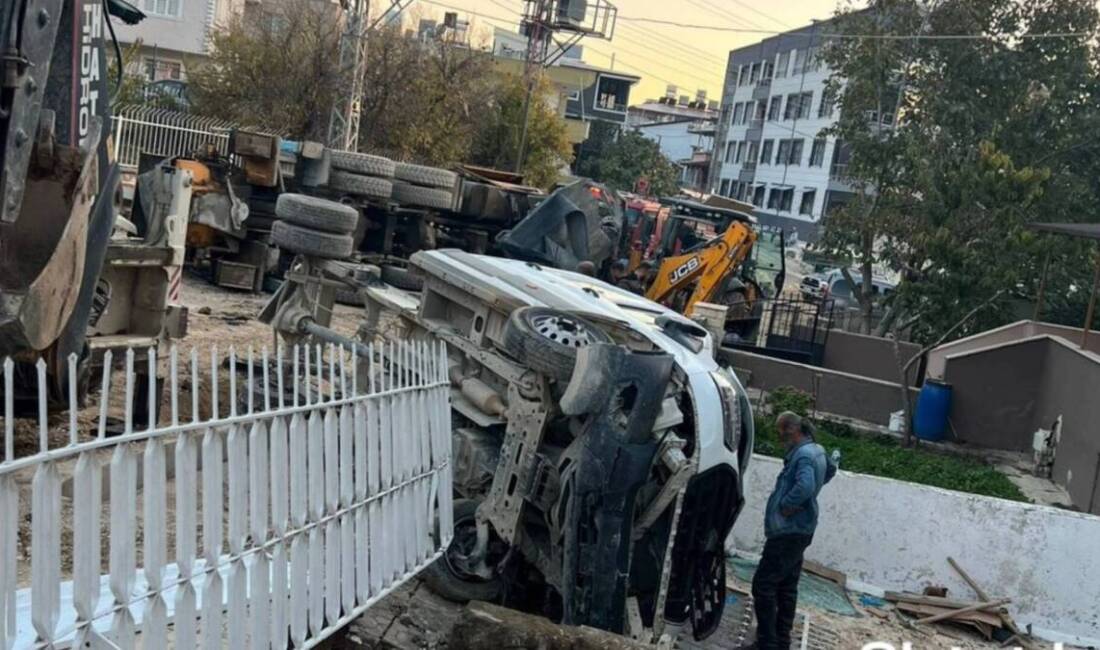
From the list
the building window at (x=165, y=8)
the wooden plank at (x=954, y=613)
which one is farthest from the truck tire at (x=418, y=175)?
the building window at (x=165, y=8)

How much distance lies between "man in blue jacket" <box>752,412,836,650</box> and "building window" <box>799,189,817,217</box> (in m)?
52.0

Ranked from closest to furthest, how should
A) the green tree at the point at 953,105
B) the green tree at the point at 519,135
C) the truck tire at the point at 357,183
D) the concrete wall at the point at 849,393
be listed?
1. the concrete wall at the point at 849,393
2. the truck tire at the point at 357,183
3. the green tree at the point at 953,105
4. the green tree at the point at 519,135

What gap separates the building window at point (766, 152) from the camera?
6481 centimetres

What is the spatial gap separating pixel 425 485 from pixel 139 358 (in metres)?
2.84

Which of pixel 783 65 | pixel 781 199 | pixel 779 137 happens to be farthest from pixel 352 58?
pixel 783 65

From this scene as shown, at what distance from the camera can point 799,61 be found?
6319 cm

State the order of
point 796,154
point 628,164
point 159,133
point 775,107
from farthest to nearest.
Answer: point 775,107, point 796,154, point 628,164, point 159,133

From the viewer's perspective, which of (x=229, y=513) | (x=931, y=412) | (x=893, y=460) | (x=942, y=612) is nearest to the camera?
(x=229, y=513)

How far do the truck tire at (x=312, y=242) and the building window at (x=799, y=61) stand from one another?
57.2 m

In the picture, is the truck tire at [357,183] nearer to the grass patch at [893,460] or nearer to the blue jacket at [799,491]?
the grass patch at [893,460]

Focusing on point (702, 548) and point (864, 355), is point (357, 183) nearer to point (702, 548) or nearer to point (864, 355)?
point (864, 355)

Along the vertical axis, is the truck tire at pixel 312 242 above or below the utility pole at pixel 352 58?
below

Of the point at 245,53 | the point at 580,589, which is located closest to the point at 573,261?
the point at 580,589

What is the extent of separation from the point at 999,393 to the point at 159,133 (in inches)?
724
